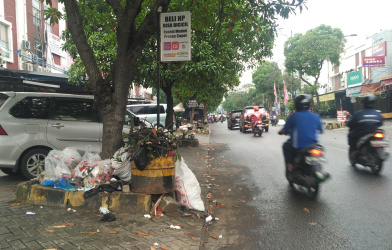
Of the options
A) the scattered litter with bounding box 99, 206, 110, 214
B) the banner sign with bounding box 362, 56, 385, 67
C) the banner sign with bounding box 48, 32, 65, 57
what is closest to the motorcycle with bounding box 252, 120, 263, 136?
the scattered litter with bounding box 99, 206, 110, 214

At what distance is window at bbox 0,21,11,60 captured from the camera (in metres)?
17.7

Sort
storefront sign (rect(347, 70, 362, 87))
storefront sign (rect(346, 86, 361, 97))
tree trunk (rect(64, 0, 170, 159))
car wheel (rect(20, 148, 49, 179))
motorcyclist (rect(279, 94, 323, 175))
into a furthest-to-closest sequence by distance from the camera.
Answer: storefront sign (rect(347, 70, 362, 87)) < storefront sign (rect(346, 86, 361, 97)) < car wheel (rect(20, 148, 49, 179)) < motorcyclist (rect(279, 94, 323, 175)) < tree trunk (rect(64, 0, 170, 159))

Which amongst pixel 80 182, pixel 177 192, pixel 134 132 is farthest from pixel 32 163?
pixel 177 192

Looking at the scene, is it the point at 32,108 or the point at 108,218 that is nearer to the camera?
the point at 108,218

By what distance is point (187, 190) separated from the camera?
4.82m

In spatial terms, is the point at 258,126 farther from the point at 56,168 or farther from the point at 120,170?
the point at 56,168

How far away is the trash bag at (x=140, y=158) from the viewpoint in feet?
14.5

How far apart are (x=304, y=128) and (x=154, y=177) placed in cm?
265

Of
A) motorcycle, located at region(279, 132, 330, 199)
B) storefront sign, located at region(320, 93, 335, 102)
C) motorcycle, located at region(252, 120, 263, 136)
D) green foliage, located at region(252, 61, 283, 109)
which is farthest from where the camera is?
green foliage, located at region(252, 61, 283, 109)

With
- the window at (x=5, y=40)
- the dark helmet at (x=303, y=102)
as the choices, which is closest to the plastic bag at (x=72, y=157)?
the dark helmet at (x=303, y=102)

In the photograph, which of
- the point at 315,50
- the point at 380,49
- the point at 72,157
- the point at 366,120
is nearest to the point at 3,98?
the point at 72,157

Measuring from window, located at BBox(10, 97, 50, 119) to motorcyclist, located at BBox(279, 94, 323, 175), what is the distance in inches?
188

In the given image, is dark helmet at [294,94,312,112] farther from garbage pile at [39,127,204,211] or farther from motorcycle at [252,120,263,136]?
motorcycle at [252,120,263,136]

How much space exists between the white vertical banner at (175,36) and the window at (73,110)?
236cm
